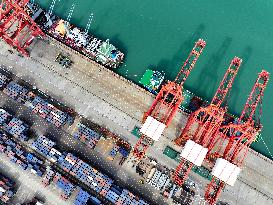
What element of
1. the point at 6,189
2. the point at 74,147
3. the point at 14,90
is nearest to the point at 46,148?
the point at 74,147

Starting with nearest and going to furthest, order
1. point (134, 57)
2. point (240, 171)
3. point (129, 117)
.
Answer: point (240, 171) < point (129, 117) < point (134, 57)

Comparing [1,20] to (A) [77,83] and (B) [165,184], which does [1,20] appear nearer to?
(A) [77,83]

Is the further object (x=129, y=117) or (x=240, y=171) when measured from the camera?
(x=129, y=117)

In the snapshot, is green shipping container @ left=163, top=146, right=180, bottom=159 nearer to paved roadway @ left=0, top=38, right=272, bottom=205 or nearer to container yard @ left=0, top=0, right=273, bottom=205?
container yard @ left=0, top=0, right=273, bottom=205

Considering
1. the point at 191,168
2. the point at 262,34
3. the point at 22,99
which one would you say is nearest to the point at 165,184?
the point at 191,168

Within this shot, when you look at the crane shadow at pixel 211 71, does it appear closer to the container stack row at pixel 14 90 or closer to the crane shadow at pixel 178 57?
the crane shadow at pixel 178 57

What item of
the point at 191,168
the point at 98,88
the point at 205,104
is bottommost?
the point at 191,168

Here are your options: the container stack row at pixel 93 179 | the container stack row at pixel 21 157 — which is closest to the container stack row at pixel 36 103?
the container stack row at pixel 93 179
